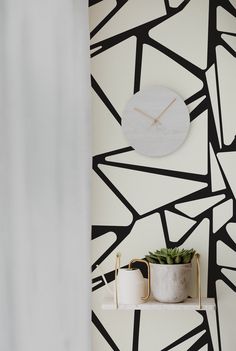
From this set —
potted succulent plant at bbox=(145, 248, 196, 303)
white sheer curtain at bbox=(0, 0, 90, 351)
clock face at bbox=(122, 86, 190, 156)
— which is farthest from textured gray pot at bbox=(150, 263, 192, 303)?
clock face at bbox=(122, 86, 190, 156)

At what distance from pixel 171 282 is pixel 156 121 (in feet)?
2.02

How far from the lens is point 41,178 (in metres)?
1.20

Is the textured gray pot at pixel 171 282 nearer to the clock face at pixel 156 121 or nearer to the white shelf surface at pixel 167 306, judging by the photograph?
the white shelf surface at pixel 167 306

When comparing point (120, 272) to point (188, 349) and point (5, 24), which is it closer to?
point (188, 349)

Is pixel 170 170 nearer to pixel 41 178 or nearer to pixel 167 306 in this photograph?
pixel 167 306

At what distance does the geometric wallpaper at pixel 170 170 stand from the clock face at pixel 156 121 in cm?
3

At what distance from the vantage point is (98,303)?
2109 mm

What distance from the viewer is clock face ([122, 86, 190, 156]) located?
2086 millimetres

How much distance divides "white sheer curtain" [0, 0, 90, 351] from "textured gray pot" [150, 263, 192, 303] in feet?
0.93

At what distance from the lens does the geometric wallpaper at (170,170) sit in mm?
2080

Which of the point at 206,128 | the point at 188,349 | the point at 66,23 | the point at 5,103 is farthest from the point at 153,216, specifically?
the point at 5,103

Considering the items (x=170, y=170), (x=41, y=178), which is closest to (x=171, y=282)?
(x=170, y=170)

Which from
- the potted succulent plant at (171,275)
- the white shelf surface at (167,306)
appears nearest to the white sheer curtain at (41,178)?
the white shelf surface at (167,306)

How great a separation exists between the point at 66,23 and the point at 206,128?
2.51ft
